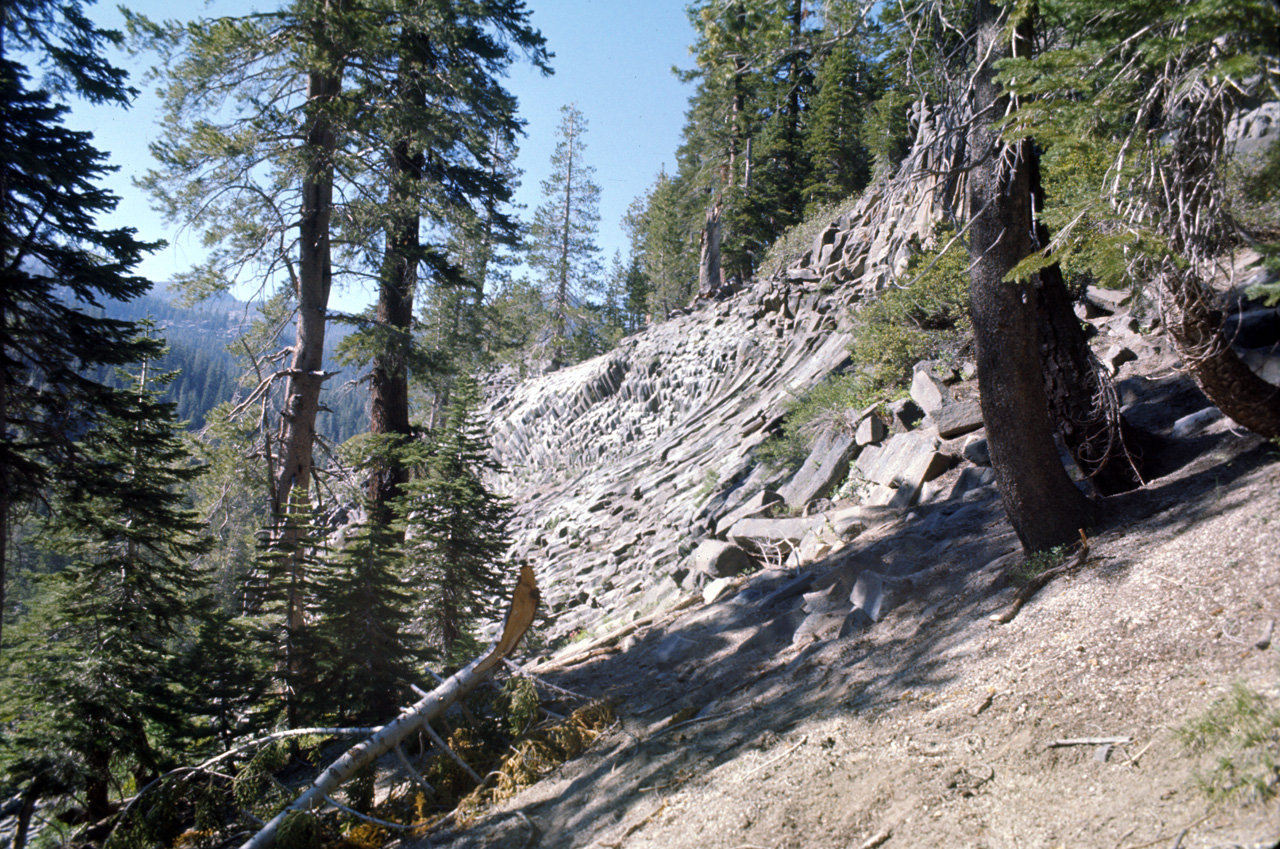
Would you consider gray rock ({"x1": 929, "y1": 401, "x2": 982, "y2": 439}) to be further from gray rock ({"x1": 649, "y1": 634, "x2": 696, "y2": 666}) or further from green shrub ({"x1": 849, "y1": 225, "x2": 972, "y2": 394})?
gray rock ({"x1": 649, "y1": 634, "x2": 696, "y2": 666})

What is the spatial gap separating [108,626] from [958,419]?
9.03 meters

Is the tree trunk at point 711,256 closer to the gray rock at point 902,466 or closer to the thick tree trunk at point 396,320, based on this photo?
the thick tree trunk at point 396,320

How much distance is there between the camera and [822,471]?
9.40 m

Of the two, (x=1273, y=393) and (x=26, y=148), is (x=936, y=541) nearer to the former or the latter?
(x=1273, y=393)

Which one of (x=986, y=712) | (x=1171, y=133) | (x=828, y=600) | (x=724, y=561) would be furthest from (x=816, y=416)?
(x=986, y=712)

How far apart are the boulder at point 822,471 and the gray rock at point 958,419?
4.90ft

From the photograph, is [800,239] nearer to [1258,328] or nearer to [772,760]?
[1258,328]

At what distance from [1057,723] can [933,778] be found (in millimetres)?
692

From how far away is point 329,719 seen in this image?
6.50m

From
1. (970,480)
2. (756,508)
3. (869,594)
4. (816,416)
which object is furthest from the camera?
(816,416)

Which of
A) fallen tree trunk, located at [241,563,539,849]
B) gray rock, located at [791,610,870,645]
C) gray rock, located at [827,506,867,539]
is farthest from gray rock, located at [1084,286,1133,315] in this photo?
fallen tree trunk, located at [241,563,539,849]

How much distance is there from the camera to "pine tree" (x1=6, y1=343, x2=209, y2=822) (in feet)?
17.9

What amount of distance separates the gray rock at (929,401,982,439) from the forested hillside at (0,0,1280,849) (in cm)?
5

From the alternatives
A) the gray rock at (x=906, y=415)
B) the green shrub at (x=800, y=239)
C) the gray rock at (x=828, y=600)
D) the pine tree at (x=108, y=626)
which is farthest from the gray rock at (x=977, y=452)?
the green shrub at (x=800, y=239)
